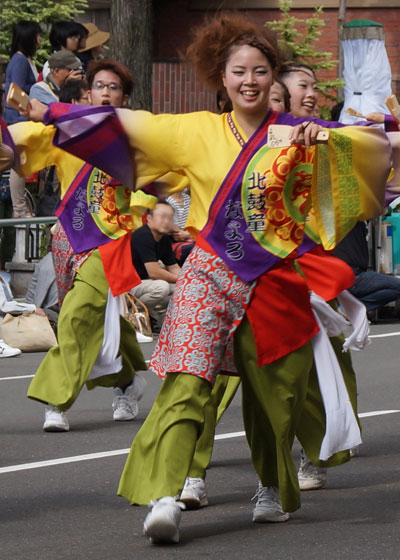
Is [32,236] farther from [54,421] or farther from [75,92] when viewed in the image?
[54,421]

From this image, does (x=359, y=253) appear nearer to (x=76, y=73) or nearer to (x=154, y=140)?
(x=76, y=73)

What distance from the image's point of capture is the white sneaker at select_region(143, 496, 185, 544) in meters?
5.25

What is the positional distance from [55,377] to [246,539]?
2926 millimetres

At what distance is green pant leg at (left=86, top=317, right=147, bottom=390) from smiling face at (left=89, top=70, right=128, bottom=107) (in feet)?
4.12

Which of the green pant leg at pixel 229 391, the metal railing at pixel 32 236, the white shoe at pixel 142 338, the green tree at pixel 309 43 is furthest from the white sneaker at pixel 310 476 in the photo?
the green tree at pixel 309 43

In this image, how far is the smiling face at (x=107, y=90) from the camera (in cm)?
811

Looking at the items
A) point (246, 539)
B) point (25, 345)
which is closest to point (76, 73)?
point (25, 345)

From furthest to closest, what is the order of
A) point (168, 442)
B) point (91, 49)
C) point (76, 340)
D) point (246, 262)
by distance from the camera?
point (91, 49) < point (76, 340) < point (246, 262) < point (168, 442)

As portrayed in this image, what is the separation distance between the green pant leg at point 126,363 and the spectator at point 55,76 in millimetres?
4503

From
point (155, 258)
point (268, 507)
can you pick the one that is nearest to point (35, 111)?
point (268, 507)

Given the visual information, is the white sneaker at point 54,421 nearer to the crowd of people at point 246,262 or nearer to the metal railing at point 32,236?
the crowd of people at point 246,262

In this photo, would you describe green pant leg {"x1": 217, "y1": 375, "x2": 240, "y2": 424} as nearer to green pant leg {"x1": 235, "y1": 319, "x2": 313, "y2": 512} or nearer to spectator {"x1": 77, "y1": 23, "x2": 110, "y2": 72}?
green pant leg {"x1": 235, "y1": 319, "x2": 313, "y2": 512}

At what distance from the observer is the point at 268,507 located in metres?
5.77

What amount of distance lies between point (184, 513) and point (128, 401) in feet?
8.59
